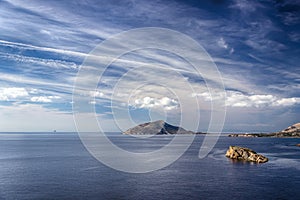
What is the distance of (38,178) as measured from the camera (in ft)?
340

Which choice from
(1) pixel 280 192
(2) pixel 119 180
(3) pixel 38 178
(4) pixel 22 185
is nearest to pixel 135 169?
(2) pixel 119 180

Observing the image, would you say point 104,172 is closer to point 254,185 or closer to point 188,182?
point 188,182

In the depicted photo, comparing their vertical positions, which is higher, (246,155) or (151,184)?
(246,155)

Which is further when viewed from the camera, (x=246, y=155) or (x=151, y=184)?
(x=246, y=155)

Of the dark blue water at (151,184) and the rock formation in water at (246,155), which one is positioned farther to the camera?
the rock formation in water at (246,155)

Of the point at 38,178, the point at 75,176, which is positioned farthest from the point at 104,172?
the point at 38,178

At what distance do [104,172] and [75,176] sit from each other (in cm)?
1451

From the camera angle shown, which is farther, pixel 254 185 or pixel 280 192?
pixel 254 185

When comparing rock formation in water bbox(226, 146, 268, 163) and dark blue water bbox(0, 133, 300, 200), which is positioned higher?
rock formation in water bbox(226, 146, 268, 163)

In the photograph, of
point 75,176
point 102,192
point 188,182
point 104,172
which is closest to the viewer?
point 102,192

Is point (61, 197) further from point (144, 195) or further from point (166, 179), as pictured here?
point (166, 179)

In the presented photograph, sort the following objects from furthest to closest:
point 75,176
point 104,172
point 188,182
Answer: point 104,172 → point 75,176 → point 188,182

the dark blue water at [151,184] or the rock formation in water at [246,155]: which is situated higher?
the rock formation in water at [246,155]

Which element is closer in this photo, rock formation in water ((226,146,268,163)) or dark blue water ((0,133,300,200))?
dark blue water ((0,133,300,200))
